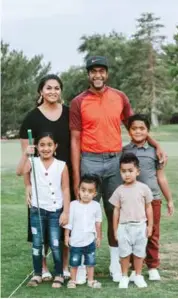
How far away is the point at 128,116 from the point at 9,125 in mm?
36874

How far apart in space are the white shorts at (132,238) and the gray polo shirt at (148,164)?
0.39 metres

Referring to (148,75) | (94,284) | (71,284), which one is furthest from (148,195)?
(148,75)

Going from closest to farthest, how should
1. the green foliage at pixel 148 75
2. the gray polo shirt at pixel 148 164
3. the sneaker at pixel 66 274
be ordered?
the gray polo shirt at pixel 148 164
the sneaker at pixel 66 274
the green foliage at pixel 148 75

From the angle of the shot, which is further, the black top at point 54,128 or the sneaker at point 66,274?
the sneaker at point 66,274

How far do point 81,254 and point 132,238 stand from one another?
0.45 metres

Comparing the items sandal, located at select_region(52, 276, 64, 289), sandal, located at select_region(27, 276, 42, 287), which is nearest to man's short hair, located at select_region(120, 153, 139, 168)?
sandal, located at select_region(52, 276, 64, 289)

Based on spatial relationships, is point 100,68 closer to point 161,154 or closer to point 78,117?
point 78,117

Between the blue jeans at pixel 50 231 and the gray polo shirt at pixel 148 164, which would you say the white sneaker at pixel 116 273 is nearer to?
the blue jeans at pixel 50 231

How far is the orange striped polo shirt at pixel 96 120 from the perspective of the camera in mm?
4969

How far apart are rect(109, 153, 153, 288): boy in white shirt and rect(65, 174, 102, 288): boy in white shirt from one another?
0.17 metres

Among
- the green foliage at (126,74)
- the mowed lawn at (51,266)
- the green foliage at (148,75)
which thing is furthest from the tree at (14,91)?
the mowed lawn at (51,266)

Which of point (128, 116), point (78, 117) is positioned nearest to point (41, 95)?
point (78, 117)

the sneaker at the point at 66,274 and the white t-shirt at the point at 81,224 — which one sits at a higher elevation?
the white t-shirt at the point at 81,224

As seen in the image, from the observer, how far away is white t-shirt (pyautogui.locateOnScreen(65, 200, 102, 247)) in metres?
4.96
